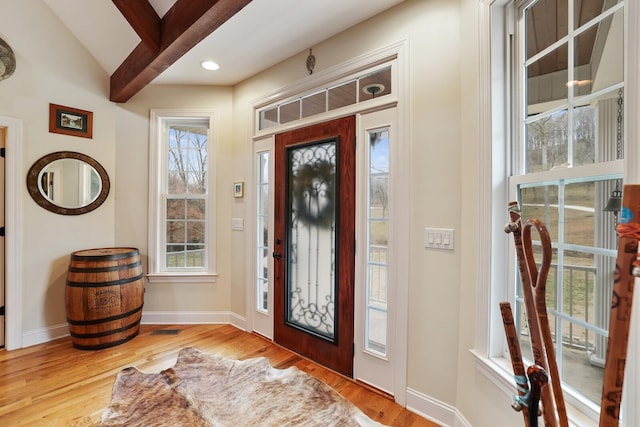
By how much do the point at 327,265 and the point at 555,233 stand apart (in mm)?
1474

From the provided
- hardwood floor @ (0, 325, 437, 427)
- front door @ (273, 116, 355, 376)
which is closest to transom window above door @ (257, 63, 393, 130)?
front door @ (273, 116, 355, 376)

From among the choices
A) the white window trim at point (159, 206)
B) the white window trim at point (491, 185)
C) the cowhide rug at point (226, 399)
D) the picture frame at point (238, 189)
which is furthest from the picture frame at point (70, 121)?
the white window trim at point (491, 185)

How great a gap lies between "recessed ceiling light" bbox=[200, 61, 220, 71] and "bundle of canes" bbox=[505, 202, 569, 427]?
108 inches

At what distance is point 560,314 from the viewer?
117 cm

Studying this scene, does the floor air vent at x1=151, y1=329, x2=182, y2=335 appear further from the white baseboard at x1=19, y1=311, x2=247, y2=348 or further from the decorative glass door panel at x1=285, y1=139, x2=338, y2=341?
the decorative glass door panel at x1=285, y1=139, x2=338, y2=341

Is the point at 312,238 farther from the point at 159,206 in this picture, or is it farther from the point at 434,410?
the point at 159,206

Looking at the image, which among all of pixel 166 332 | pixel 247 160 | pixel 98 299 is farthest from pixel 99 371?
pixel 247 160

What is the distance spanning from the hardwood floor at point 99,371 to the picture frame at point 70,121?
6.58 feet

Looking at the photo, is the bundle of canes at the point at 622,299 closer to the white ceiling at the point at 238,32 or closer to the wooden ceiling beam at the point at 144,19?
the white ceiling at the point at 238,32

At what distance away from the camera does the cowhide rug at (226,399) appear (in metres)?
1.66

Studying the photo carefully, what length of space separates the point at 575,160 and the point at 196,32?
2.22m

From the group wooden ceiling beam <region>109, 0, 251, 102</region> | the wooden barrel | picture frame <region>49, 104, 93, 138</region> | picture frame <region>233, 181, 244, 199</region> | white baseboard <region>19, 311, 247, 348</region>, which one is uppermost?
wooden ceiling beam <region>109, 0, 251, 102</region>

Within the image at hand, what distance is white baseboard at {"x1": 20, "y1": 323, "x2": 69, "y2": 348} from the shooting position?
102 inches

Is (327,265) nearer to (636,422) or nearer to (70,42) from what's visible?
(636,422)
